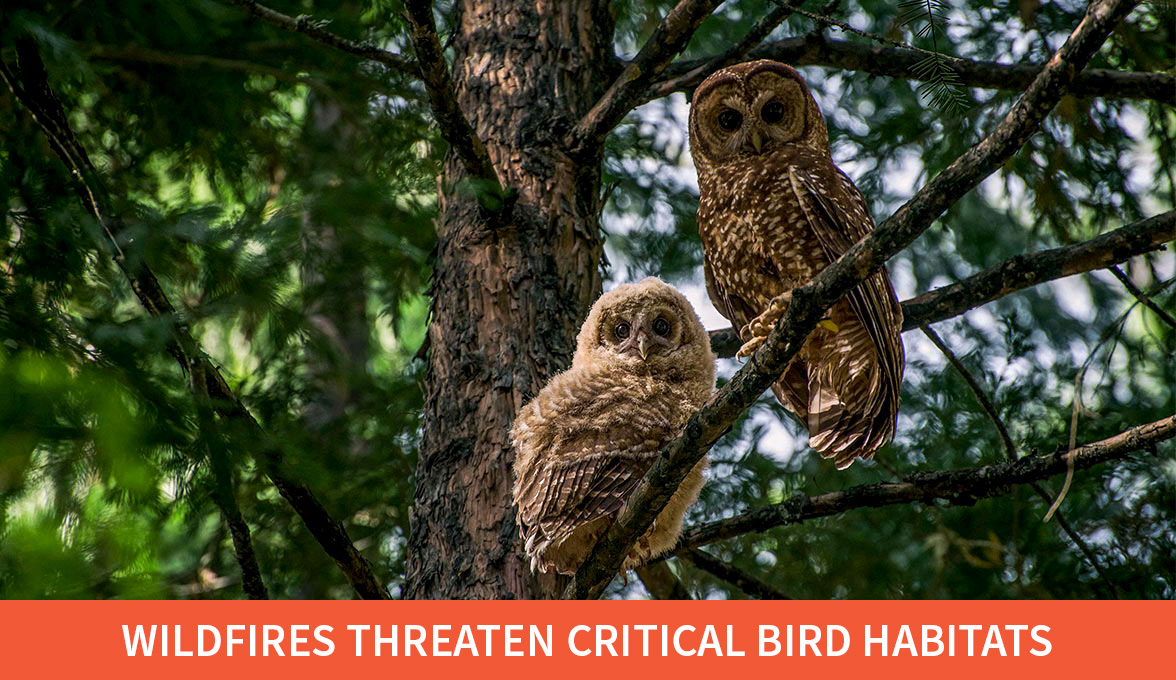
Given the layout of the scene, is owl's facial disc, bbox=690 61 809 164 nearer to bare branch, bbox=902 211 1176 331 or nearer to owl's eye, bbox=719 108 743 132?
owl's eye, bbox=719 108 743 132

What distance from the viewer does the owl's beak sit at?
2873mm

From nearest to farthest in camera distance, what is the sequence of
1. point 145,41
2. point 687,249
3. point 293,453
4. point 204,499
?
1. point 293,453
2. point 204,499
3. point 145,41
4. point 687,249

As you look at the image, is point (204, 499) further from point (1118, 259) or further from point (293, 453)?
point (1118, 259)

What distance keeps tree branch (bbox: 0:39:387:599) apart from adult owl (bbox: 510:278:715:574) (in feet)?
1.75

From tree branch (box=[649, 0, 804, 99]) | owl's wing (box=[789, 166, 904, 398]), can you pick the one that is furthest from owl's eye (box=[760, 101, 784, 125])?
owl's wing (box=[789, 166, 904, 398])

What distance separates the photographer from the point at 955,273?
616 cm

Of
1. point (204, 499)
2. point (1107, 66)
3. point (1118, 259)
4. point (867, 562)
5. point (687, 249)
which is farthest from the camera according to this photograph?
point (687, 249)

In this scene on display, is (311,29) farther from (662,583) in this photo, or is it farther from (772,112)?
(662,583)

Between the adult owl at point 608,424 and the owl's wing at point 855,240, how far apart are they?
0.47 meters

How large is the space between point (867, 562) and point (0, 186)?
3869mm

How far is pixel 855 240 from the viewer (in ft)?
9.78

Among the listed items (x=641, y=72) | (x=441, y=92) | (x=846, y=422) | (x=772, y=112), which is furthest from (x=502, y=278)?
(x=846, y=422)

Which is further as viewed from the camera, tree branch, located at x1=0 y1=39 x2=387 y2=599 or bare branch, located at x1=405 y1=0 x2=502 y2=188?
bare branch, located at x1=405 y1=0 x2=502 y2=188


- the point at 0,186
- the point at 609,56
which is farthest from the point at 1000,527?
the point at 0,186
